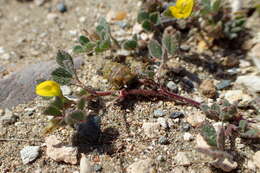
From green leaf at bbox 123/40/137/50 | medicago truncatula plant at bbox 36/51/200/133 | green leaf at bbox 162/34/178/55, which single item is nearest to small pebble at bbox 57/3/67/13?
green leaf at bbox 123/40/137/50

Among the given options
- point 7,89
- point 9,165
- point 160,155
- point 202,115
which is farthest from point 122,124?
point 7,89

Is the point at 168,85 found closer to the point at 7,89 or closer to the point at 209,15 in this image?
the point at 209,15

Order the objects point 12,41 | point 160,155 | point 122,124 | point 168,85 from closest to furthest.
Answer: point 160,155
point 122,124
point 168,85
point 12,41

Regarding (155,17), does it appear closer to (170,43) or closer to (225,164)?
(170,43)

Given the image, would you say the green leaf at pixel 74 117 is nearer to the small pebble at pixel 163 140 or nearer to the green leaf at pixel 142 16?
the small pebble at pixel 163 140

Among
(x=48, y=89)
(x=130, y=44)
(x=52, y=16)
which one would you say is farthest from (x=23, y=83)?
(x=52, y=16)

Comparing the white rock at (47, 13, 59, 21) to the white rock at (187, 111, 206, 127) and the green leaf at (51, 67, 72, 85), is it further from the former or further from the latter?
the white rock at (187, 111, 206, 127)
